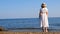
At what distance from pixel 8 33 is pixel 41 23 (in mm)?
2348

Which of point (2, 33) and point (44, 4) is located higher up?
point (44, 4)

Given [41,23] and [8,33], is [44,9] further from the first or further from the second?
[8,33]

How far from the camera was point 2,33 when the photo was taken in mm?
6941

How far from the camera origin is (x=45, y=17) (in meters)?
8.91

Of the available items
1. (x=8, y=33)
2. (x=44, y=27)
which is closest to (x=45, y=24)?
(x=44, y=27)

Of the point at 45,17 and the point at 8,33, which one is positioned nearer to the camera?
the point at 8,33

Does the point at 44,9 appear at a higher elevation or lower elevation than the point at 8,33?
Answer: higher

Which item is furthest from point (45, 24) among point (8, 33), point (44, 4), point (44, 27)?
point (8, 33)

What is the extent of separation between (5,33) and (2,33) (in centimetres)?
10

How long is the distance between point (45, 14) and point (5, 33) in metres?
2.58

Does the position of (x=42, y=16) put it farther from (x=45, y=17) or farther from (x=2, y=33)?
(x=2, y=33)

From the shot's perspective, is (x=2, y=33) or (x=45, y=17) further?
(x=45, y=17)

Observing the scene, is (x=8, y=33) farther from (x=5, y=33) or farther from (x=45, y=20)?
(x=45, y=20)

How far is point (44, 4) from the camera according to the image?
8.66 m
